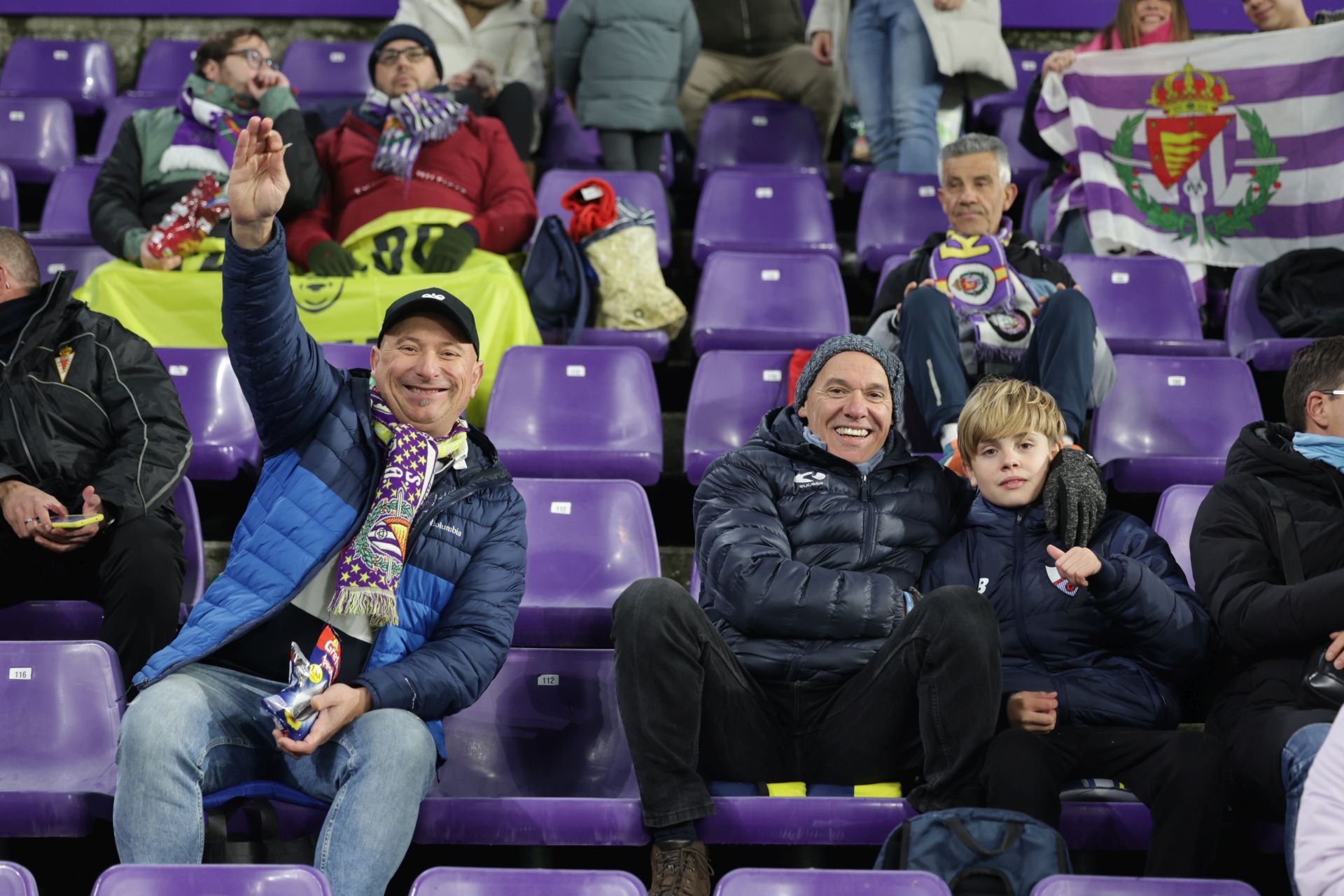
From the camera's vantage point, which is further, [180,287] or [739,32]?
[739,32]

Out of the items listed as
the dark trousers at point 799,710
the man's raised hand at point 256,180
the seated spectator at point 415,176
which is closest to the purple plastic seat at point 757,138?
the seated spectator at point 415,176

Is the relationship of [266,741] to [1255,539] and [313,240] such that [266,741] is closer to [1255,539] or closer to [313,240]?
[1255,539]

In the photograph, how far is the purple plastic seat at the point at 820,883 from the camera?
200 cm

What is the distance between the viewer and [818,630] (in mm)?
2668

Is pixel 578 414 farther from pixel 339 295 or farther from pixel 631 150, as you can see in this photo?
pixel 631 150

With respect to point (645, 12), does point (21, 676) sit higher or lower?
lower

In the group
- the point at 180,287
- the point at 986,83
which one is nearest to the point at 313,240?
the point at 180,287

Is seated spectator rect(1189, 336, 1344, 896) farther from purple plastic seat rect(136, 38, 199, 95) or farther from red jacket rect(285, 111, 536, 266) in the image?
purple plastic seat rect(136, 38, 199, 95)

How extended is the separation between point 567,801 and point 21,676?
0.97 m

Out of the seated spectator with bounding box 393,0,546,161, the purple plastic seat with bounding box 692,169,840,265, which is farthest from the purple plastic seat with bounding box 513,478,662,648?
the seated spectator with bounding box 393,0,546,161

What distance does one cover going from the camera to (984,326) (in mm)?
3656

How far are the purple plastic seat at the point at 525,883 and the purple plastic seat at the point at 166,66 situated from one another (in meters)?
4.74

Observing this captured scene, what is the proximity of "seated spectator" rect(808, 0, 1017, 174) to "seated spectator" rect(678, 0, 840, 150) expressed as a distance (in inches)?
16.0

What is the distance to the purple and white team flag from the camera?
462 cm
